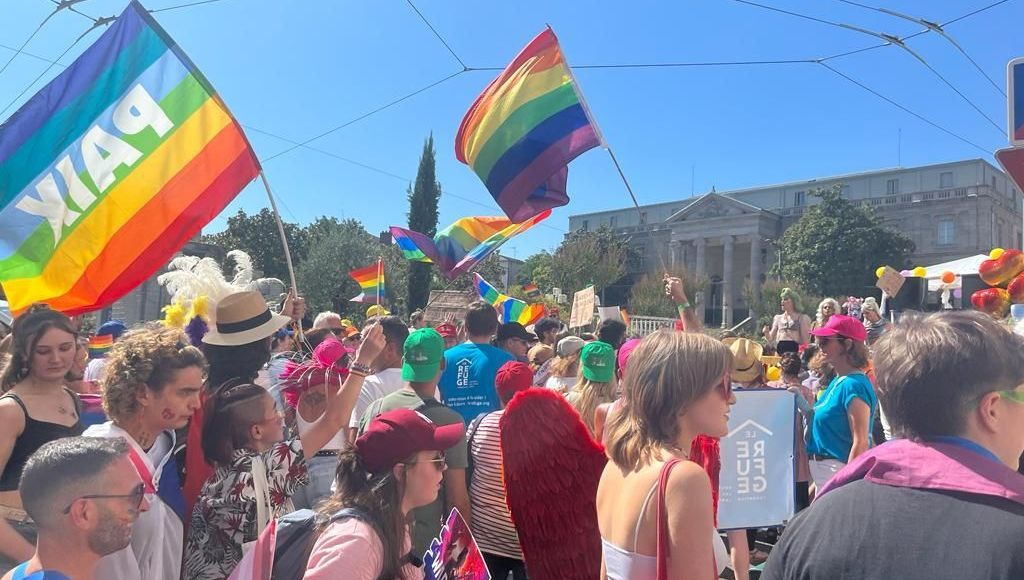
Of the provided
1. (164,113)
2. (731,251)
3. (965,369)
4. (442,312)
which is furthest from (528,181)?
(731,251)

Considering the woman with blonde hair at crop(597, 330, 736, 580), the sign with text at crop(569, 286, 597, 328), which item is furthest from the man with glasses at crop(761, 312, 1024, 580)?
the sign with text at crop(569, 286, 597, 328)

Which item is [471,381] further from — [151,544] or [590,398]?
[151,544]

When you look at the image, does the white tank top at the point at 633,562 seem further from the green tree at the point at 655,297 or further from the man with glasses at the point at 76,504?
the green tree at the point at 655,297

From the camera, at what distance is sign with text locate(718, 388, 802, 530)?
4391 mm

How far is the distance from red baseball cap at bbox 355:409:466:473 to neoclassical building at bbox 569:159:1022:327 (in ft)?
158

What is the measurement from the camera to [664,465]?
1945 mm

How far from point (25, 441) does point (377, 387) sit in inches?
81.8

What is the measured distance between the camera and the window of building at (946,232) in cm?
5197

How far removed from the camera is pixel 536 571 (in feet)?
9.93

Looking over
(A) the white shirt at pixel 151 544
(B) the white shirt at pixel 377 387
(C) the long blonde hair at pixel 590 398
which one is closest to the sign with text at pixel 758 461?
(C) the long blonde hair at pixel 590 398

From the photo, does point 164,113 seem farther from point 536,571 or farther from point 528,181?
point 536,571

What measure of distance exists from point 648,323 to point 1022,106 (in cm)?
2108

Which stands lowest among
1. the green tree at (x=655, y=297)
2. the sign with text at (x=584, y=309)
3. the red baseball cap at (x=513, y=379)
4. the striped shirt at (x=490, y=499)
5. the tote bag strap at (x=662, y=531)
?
the striped shirt at (x=490, y=499)

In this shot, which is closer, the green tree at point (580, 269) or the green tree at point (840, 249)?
the green tree at point (840, 249)
